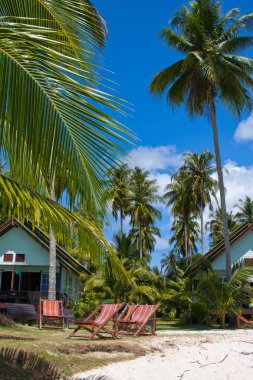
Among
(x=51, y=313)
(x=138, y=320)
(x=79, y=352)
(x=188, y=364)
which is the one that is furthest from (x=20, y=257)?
(x=188, y=364)

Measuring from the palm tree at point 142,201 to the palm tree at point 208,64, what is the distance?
65.9 ft

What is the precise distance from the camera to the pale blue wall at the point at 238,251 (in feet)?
78.3

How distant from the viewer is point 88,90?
281cm

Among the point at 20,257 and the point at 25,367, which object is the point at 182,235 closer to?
the point at 20,257

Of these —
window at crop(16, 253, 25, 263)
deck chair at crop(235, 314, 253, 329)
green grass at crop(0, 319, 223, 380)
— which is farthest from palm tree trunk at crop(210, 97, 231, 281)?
green grass at crop(0, 319, 223, 380)

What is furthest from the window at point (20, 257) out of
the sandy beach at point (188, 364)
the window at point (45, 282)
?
the sandy beach at point (188, 364)

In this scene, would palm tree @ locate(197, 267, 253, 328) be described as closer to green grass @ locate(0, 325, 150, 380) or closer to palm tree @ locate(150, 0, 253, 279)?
palm tree @ locate(150, 0, 253, 279)

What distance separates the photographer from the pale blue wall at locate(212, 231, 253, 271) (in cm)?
2388

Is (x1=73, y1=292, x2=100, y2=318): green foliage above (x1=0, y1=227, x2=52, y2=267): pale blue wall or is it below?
below

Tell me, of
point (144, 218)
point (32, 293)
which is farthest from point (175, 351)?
point (144, 218)

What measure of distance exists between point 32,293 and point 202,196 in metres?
20.8

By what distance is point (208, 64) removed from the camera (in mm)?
20125

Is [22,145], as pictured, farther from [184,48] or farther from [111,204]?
[184,48]

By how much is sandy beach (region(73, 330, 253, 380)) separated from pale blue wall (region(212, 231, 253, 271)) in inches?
503
